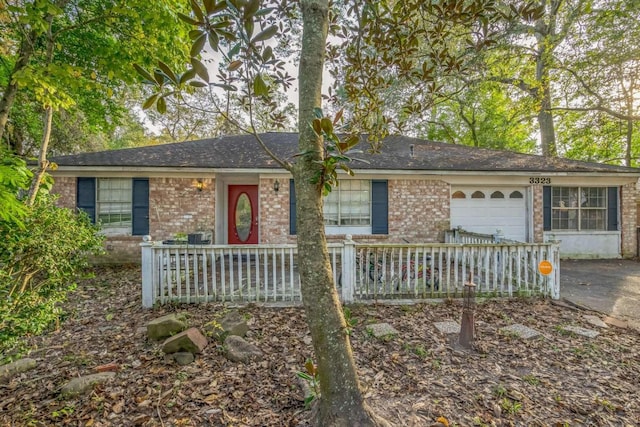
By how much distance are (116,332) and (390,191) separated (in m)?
7.16

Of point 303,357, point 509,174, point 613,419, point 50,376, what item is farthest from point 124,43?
point 509,174

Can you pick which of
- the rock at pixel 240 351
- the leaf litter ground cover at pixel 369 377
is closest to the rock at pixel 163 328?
the leaf litter ground cover at pixel 369 377

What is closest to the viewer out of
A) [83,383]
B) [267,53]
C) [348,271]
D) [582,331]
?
[267,53]

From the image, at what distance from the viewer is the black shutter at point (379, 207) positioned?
8.80 m

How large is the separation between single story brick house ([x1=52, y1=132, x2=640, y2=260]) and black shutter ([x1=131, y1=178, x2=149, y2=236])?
28 millimetres

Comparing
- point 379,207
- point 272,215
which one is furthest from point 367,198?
point 272,215

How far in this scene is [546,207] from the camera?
9.16 meters

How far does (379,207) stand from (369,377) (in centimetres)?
627

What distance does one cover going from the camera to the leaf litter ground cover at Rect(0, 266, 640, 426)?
240 cm

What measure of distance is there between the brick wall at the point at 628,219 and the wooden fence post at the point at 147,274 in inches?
505

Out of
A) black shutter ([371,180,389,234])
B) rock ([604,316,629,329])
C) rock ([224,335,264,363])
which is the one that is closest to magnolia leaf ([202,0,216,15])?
rock ([224,335,264,363])

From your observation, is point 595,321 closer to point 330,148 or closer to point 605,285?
point 605,285

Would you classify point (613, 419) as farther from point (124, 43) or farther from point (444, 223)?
point (124, 43)

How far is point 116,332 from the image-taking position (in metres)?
4.07
